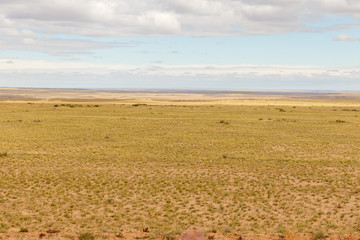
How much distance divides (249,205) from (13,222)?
454 inches

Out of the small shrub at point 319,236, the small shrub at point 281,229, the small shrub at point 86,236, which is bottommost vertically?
the small shrub at point 281,229

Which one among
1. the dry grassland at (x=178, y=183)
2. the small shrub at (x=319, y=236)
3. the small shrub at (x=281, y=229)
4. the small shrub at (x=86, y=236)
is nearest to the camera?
the small shrub at (x=86, y=236)

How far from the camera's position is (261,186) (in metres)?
25.1

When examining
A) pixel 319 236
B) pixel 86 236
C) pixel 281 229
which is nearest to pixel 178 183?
pixel 281 229

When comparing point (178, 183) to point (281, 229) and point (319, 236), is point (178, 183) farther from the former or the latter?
point (319, 236)

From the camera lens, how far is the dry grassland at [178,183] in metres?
18.8

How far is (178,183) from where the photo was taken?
84.9 ft

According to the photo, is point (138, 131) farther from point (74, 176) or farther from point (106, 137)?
point (74, 176)

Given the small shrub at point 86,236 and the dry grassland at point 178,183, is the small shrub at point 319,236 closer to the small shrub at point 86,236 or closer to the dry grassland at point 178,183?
the dry grassland at point 178,183

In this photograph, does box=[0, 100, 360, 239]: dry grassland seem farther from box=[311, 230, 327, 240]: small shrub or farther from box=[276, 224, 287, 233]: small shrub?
box=[311, 230, 327, 240]: small shrub

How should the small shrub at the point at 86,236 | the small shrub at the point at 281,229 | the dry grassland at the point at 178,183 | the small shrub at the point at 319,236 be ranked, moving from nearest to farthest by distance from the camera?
the small shrub at the point at 86,236 → the small shrub at the point at 319,236 → the small shrub at the point at 281,229 → the dry grassland at the point at 178,183

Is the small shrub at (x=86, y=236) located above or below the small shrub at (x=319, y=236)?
below

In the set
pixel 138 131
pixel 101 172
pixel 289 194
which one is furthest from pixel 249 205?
pixel 138 131

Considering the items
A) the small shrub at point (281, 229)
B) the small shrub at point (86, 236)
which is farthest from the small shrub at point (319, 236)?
the small shrub at point (86, 236)
